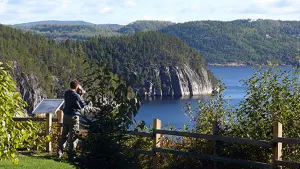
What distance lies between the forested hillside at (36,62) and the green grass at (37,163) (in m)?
104

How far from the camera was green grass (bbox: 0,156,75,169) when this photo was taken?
420 inches

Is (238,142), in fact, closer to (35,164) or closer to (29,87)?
(35,164)

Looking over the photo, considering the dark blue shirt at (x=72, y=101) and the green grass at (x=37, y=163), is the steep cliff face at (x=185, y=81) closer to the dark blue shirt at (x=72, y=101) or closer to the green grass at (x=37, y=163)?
the green grass at (x=37, y=163)

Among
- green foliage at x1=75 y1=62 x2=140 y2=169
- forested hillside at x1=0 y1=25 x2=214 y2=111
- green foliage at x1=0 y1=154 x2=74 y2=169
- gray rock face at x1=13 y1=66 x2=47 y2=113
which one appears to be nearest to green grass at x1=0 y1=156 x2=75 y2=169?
green foliage at x1=0 y1=154 x2=74 y2=169

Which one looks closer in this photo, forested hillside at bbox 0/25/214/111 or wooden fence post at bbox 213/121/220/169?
wooden fence post at bbox 213/121/220/169

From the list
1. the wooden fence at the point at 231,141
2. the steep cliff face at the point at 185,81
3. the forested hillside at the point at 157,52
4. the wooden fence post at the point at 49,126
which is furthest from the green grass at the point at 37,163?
the forested hillside at the point at 157,52

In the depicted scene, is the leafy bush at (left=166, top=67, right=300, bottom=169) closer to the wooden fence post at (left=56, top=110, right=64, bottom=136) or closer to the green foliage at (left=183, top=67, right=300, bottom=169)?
the green foliage at (left=183, top=67, right=300, bottom=169)

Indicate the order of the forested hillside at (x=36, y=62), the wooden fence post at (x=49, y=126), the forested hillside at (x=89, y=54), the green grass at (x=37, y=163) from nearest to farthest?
1. the green grass at (x=37, y=163)
2. the wooden fence post at (x=49, y=126)
3. the forested hillside at (x=36, y=62)
4. the forested hillside at (x=89, y=54)

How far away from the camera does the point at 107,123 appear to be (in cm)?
650

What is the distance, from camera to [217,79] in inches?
496

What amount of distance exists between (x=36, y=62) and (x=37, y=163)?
132m

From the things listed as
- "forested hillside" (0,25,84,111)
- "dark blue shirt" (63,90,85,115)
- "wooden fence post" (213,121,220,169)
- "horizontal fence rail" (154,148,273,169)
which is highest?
"dark blue shirt" (63,90,85,115)

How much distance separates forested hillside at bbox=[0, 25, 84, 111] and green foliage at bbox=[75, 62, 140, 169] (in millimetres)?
109865

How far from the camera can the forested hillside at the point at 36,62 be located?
126312 mm
